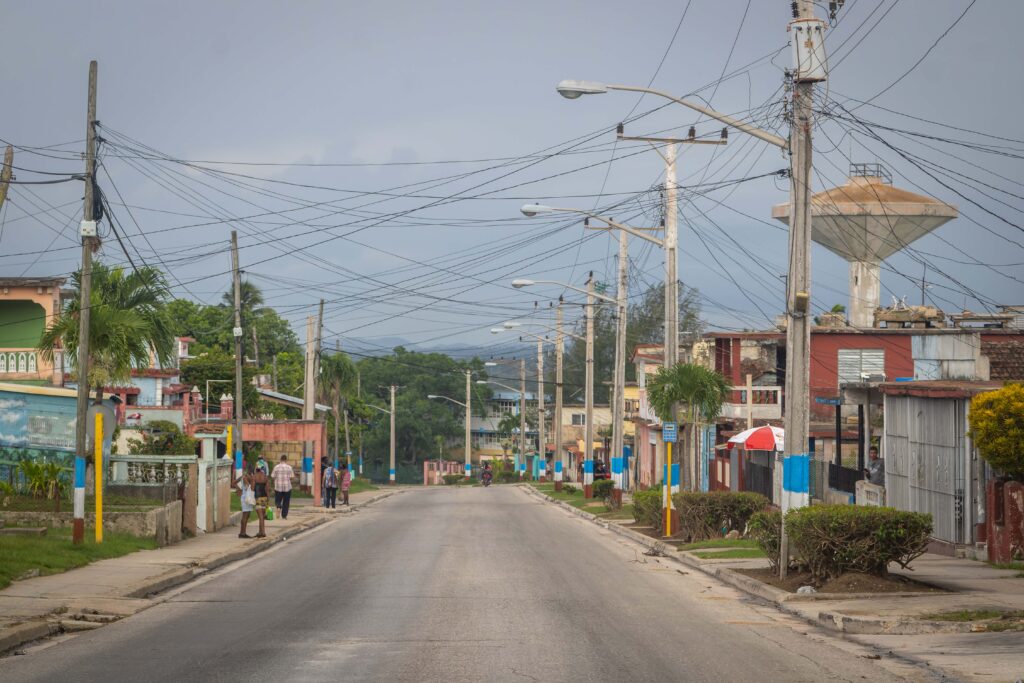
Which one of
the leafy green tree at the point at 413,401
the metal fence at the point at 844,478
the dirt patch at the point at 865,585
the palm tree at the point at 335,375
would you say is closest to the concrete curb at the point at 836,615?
the dirt patch at the point at 865,585

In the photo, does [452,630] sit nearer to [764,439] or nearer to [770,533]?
[770,533]

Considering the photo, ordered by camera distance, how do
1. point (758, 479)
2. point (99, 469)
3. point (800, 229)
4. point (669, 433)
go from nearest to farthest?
point (800, 229) < point (99, 469) < point (669, 433) < point (758, 479)

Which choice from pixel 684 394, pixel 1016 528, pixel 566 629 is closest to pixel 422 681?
pixel 566 629

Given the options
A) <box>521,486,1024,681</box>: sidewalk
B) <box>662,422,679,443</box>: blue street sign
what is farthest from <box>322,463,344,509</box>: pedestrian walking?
<box>521,486,1024,681</box>: sidewalk

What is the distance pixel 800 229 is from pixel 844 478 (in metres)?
12.9

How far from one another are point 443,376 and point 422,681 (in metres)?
119

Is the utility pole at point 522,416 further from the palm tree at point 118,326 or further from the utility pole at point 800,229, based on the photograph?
the utility pole at point 800,229

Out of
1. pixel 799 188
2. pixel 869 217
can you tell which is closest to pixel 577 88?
pixel 799 188

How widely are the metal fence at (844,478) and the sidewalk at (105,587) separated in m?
13.9

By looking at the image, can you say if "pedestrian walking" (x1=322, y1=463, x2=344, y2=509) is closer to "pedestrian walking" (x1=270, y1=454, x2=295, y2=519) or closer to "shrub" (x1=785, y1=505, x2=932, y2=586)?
"pedestrian walking" (x1=270, y1=454, x2=295, y2=519)

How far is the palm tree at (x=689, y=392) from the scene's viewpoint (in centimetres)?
2973

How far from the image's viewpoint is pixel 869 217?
4481 cm

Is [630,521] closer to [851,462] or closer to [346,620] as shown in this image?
[851,462]

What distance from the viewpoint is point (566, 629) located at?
14.1m
